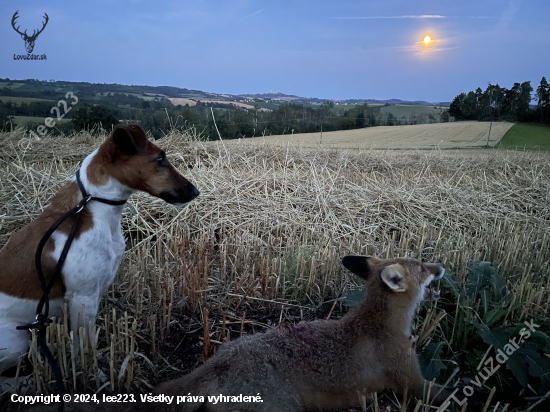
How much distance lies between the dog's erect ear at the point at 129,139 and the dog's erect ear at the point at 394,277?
2242 millimetres

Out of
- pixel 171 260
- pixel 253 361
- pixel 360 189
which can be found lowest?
pixel 171 260

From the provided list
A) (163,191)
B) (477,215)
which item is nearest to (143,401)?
(163,191)

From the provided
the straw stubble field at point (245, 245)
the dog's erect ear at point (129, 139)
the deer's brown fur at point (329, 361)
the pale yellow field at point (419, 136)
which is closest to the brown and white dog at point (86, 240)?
the dog's erect ear at point (129, 139)

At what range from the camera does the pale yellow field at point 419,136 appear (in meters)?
18.8

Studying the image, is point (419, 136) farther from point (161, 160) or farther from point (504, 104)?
point (161, 160)

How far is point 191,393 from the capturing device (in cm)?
221

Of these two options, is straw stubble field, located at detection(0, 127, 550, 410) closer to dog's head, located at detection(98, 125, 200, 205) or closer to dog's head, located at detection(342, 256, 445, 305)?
dog's head, located at detection(342, 256, 445, 305)

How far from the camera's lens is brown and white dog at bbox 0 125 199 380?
2658mm

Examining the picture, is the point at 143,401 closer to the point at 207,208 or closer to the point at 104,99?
the point at 207,208

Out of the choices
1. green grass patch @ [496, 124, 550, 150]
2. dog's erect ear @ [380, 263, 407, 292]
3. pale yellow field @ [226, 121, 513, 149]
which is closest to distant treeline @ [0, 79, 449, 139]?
pale yellow field @ [226, 121, 513, 149]

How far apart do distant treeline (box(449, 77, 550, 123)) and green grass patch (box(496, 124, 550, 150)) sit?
383mm

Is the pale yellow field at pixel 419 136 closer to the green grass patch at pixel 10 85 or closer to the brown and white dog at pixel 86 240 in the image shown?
the green grass patch at pixel 10 85

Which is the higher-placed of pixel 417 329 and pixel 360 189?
pixel 360 189

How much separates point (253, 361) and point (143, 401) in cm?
70
